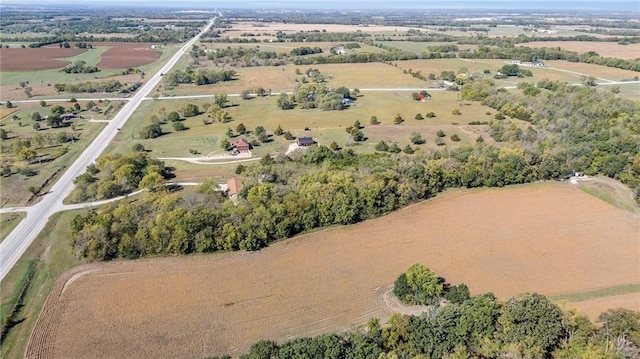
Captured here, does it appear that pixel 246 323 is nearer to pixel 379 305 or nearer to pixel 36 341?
pixel 379 305

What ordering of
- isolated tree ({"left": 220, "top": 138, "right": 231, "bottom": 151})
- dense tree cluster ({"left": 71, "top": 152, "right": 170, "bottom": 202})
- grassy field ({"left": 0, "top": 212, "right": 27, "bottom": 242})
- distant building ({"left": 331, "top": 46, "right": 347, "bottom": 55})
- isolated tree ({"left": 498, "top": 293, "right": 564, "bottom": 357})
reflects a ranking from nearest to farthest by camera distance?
isolated tree ({"left": 498, "top": 293, "right": 564, "bottom": 357}), grassy field ({"left": 0, "top": 212, "right": 27, "bottom": 242}), dense tree cluster ({"left": 71, "top": 152, "right": 170, "bottom": 202}), isolated tree ({"left": 220, "top": 138, "right": 231, "bottom": 151}), distant building ({"left": 331, "top": 46, "right": 347, "bottom": 55})

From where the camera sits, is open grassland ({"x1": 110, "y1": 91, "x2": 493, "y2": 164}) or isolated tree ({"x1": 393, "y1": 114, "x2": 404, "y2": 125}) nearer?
open grassland ({"x1": 110, "y1": 91, "x2": 493, "y2": 164})

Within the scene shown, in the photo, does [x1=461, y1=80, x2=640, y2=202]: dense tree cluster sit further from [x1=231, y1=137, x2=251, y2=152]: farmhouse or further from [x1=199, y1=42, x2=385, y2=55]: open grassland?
[x1=199, y1=42, x2=385, y2=55]: open grassland

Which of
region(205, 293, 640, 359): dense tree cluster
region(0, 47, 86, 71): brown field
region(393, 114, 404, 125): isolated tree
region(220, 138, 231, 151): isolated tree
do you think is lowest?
region(205, 293, 640, 359): dense tree cluster

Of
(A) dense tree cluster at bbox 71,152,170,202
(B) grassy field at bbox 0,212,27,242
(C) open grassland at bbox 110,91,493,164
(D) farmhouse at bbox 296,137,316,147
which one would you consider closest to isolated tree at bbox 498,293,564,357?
(A) dense tree cluster at bbox 71,152,170,202

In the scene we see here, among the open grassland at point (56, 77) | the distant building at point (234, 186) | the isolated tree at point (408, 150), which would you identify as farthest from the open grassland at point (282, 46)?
the distant building at point (234, 186)

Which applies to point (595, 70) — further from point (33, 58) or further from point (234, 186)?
point (33, 58)

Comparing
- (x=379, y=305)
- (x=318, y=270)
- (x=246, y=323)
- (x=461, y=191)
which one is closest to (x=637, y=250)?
(x=461, y=191)

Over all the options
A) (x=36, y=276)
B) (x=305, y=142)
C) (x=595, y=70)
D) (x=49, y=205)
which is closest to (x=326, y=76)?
(x=305, y=142)
